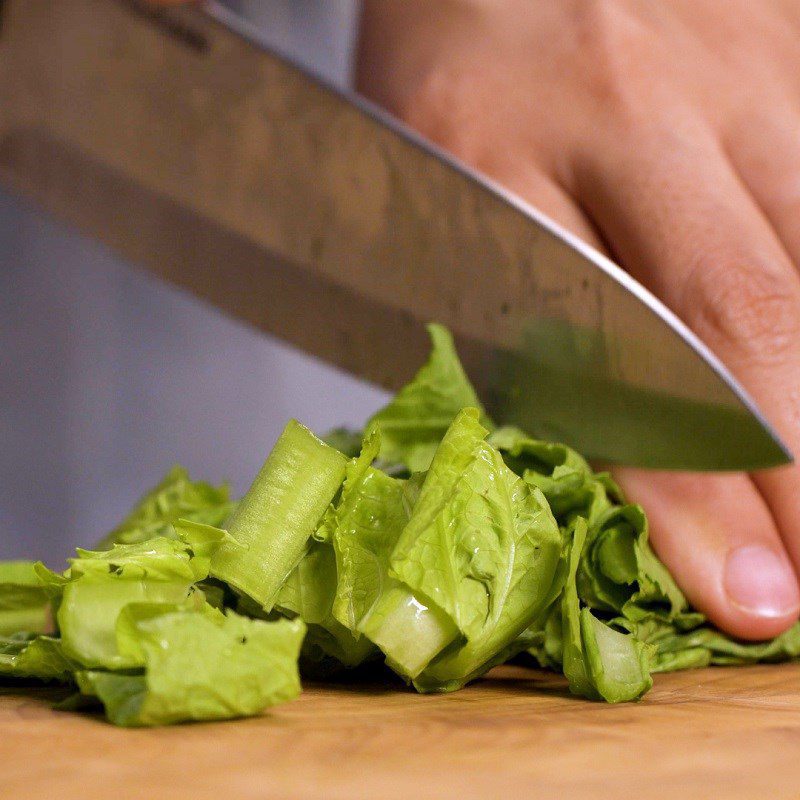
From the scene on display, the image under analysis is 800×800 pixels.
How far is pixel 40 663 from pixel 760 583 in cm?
118

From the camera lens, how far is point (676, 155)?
7.52ft

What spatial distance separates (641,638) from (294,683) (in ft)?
2.27

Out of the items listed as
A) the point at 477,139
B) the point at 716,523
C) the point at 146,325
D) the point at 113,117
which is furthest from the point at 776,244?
the point at 146,325

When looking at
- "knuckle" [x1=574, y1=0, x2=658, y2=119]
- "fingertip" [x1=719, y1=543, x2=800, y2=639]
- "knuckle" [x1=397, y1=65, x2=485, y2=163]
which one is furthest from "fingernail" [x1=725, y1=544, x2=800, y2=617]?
"knuckle" [x1=397, y1=65, x2=485, y2=163]

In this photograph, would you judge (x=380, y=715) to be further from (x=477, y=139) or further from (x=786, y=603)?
(x=477, y=139)

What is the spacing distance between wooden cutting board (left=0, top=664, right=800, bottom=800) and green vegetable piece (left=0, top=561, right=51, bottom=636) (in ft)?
1.06

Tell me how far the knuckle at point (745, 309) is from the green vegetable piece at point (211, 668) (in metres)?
1.16

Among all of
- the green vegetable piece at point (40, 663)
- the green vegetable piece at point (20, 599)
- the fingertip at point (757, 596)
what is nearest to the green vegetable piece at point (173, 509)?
the green vegetable piece at point (20, 599)

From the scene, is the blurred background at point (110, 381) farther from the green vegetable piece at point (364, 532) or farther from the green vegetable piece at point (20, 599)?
the green vegetable piece at point (364, 532)

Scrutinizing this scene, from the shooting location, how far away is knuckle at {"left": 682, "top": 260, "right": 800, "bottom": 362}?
1998 mm

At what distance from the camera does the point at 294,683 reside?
123cm

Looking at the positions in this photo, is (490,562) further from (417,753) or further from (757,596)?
(757,596)

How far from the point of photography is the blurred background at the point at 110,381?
3777mm

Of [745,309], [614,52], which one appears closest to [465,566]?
[745,309]
